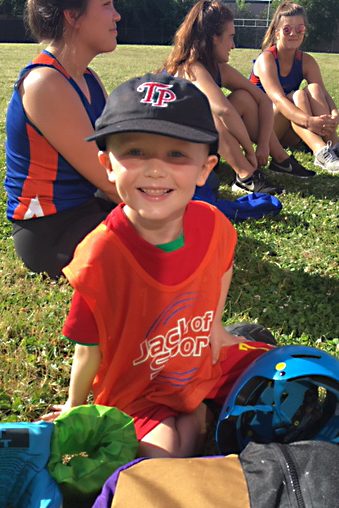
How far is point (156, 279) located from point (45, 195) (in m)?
1.46

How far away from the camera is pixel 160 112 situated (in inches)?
63.5

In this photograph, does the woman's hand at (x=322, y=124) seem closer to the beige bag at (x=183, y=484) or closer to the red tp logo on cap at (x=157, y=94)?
the red tp logo on cap at (x=157, y=94)

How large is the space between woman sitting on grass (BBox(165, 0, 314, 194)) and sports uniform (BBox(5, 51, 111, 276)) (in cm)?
178

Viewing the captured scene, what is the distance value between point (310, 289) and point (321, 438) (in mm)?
1454

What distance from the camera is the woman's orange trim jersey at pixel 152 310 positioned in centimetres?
188

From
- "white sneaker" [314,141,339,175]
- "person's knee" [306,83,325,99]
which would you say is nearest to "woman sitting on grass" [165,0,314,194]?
"white sneaker" [314,141,339,175]

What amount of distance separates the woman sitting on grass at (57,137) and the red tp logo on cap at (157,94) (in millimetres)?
1428

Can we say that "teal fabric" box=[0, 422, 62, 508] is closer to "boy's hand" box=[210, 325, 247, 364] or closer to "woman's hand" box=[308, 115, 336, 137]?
"boy's hand" box=[210, 325, 247, 364]

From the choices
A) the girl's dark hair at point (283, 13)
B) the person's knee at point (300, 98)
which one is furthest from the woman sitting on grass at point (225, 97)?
the girl's dark hair at point (283, 13)

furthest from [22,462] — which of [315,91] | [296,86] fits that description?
[296,86]

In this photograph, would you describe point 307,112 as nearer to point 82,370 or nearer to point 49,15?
point 49,15

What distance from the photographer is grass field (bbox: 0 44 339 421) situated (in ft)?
8.21

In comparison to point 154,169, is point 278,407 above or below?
below

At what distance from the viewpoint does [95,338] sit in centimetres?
190
